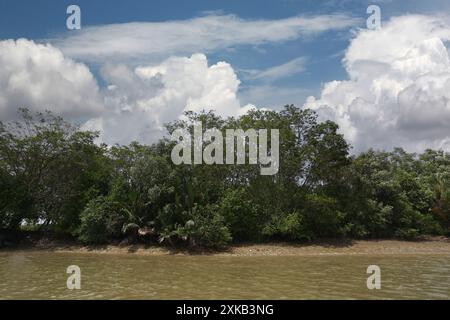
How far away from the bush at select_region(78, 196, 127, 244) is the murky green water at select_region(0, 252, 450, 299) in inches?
113

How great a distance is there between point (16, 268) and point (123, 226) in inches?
331

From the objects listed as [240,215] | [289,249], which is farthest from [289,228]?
[240,215]

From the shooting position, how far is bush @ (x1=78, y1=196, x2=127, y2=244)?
29.4 meters

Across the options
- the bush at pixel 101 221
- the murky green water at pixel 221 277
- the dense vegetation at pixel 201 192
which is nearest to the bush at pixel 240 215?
the dense vegetation at pixel 201 192

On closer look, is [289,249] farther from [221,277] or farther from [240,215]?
[221,277]

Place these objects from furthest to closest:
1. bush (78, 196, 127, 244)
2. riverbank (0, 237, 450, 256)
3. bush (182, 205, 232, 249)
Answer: bush (78, 196, 127, 244) → riverbank (0, 237, 450, 256) → bush (182, 205, 232, 249)

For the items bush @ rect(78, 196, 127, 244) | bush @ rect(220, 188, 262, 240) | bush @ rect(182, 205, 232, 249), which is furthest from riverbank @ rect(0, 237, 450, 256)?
bush @ rect(220, 188, 262, 240)

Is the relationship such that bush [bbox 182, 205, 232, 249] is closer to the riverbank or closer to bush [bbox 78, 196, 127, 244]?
the riverbank

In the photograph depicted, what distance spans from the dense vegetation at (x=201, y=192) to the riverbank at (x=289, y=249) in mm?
696

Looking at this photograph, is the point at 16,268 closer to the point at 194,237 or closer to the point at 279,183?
the point at 194,237

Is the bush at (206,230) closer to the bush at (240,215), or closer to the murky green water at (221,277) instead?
the bush at (240,215)

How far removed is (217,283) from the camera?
56.2ft

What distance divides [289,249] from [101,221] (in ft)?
41.5

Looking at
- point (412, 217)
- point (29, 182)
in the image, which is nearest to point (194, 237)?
point (29, 182)
